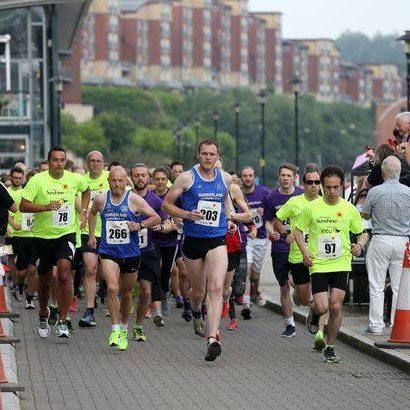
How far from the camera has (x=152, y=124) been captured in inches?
6378

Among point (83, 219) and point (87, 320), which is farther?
point (87, 320)

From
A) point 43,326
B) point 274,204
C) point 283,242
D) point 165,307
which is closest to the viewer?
point 43,326

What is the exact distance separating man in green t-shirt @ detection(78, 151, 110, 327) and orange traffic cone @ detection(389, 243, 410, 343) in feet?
14.8

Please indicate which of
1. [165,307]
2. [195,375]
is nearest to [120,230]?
[195,375]

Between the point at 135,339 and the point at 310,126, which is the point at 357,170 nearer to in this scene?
the point at 135,339

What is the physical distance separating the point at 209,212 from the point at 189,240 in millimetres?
391

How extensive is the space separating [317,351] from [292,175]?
2931 millimetres

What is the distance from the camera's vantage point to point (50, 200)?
1577 centimetres

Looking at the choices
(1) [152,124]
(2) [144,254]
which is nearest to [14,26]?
(2) [144,254]

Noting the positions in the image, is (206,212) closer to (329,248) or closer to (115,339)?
(329,248)

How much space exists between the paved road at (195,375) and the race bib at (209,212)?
1289 mm

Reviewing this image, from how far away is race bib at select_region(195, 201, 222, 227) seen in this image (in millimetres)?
14133

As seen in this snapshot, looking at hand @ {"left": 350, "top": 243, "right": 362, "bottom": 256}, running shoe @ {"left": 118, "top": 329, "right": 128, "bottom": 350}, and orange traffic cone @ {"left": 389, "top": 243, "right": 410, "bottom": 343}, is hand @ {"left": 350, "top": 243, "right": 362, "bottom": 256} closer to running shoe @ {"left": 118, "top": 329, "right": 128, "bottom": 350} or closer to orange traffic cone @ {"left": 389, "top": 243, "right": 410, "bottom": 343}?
orange traffic cone @ {"left": 389, "top": 243, "right": 410, "bottom": 343}

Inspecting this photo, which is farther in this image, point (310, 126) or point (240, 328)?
point (310, 126)
